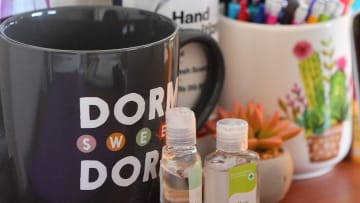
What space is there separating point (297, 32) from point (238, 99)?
9 centimetres

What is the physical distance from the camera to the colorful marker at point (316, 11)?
64cm

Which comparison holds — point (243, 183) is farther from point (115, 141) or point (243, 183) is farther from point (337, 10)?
point (337, 10)

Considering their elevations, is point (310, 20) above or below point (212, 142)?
above

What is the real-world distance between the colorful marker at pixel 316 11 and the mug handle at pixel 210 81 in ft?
0.34

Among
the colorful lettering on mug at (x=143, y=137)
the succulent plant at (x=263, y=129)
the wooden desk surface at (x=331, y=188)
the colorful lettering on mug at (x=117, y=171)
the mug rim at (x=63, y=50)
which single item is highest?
the mug rim at (x=63, y=50)

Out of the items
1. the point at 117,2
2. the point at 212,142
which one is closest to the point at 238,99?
the point at 212,142

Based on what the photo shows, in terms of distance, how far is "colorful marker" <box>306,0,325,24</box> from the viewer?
0.64 m

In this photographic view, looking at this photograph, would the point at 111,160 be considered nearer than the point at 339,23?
Yes

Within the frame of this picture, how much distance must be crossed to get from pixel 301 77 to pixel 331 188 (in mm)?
114

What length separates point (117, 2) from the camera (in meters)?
0.61

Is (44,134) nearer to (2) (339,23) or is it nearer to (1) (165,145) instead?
(1) (165,145)

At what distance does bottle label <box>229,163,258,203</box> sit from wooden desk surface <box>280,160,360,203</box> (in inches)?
5.2

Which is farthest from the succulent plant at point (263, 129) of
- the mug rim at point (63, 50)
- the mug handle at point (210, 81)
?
the mug rim at point (63, 50)

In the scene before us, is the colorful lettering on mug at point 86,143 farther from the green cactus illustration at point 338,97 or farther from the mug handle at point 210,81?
the green cactus illustration at point 338,97
